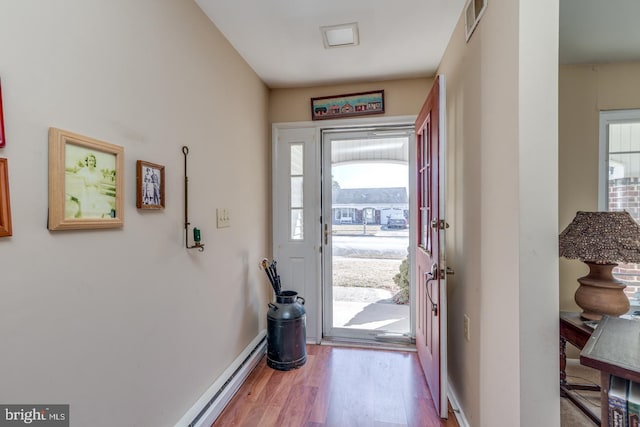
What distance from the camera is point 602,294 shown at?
50.4 inches

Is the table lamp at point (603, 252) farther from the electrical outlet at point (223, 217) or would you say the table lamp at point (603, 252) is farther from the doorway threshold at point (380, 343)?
the electrical outlet at point (223, 217)

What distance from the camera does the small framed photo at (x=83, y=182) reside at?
96 cm

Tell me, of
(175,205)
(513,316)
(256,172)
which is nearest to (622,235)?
(513,316)

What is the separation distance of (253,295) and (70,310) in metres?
1.62

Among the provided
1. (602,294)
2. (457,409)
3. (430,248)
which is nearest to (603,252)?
(602,294)

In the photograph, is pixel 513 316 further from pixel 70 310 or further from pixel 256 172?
pixel 256 172

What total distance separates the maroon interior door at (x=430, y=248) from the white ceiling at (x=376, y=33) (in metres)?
0.47

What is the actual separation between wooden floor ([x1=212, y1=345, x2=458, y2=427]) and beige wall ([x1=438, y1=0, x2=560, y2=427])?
458mm

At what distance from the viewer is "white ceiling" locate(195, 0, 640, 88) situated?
175cm

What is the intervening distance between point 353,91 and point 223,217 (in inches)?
68.4

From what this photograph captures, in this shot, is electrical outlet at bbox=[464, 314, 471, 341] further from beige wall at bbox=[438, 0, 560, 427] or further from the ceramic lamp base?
the ceramic lamp base

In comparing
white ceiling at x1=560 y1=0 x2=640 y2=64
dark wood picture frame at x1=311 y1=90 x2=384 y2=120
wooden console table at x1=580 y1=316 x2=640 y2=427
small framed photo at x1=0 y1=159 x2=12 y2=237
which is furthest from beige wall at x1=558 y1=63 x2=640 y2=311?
small framed photo at x1=0 y1=159 x2=12 y2=237

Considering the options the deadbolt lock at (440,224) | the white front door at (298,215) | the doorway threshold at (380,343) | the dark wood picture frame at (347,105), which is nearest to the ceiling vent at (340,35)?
the dark wood picture frame at (347,105)

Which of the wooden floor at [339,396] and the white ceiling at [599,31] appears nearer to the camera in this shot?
the white ceiling at [599,31]
